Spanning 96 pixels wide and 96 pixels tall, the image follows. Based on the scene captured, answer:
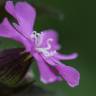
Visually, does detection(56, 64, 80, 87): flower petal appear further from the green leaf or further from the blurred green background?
the blurred green background

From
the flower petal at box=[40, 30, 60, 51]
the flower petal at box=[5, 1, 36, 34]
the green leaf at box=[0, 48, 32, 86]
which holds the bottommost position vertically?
the flower petal at box=[40, 30, 60, 51]

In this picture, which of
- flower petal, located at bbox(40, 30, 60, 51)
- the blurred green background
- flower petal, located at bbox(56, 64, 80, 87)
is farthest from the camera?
the blurred green background

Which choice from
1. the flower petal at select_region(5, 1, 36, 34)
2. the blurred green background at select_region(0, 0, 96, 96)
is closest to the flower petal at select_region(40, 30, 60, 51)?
the flower petal at select_region(5, 1, 36, 34)

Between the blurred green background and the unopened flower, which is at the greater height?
the unopened flower

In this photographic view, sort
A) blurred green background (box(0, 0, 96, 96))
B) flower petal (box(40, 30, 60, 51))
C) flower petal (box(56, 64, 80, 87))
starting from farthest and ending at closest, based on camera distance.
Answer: blurred green background (box(0, 0, 96, 96)) < flower petal (box(40, 30, 60, 51)) < flower petal (box(56, 64, 80, 87))

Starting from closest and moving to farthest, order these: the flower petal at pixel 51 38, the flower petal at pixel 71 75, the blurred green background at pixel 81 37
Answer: the flower petal at pixel 71 75
the flower petal at pixel 51 38
the blurred green background at pixel 81 37

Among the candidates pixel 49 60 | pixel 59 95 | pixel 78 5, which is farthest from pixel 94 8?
pixel 49 60

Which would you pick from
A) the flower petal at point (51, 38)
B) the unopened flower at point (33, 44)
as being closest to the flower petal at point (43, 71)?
the unopened flower at point (33, 44)

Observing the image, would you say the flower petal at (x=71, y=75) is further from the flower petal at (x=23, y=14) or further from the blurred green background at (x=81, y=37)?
the blurred green background at (x=81, y=37)

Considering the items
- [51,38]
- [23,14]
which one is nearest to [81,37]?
[51,38]
